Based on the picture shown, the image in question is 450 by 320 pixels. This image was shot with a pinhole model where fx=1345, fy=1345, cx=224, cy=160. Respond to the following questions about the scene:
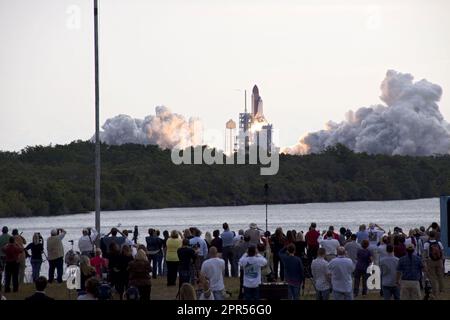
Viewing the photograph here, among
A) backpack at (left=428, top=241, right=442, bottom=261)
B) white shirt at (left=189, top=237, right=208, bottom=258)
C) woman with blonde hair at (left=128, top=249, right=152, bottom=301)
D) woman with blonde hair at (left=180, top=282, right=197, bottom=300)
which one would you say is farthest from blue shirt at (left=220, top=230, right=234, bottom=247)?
woman with blonde hair at (left=180, top=282, right=197, bottom=300)

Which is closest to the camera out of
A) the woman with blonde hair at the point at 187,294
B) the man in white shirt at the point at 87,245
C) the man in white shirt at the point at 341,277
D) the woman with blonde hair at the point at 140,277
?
the woman with blonde hair at the point at 187,294

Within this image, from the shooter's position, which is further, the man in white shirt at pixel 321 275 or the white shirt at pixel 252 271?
the man in white shirt at pixel 321 275

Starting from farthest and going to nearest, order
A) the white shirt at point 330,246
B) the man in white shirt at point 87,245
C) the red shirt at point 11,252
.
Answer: the man in white shirt at point 87,245 → the red shirt at point 11,252 → the white shirt at point 330,246

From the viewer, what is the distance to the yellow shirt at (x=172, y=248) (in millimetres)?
30130

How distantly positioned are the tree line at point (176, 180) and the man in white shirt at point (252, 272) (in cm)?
10834

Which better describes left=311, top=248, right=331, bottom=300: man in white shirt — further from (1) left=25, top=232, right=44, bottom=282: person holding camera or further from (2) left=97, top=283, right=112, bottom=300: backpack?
(1) left=25, top=232, right=44, bottom=282: person holding camera

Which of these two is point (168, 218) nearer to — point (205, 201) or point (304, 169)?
point (205, 201)

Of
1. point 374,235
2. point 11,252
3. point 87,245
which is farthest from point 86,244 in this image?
point 374,235

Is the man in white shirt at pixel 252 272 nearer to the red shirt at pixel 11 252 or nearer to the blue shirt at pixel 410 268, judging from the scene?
the blue shirt at pixel 410 268

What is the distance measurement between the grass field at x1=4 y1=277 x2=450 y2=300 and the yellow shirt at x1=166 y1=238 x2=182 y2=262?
0.68m

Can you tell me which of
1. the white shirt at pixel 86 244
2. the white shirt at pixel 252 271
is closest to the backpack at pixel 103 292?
the white shirt at pixel 252 271

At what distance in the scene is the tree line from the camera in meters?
141
